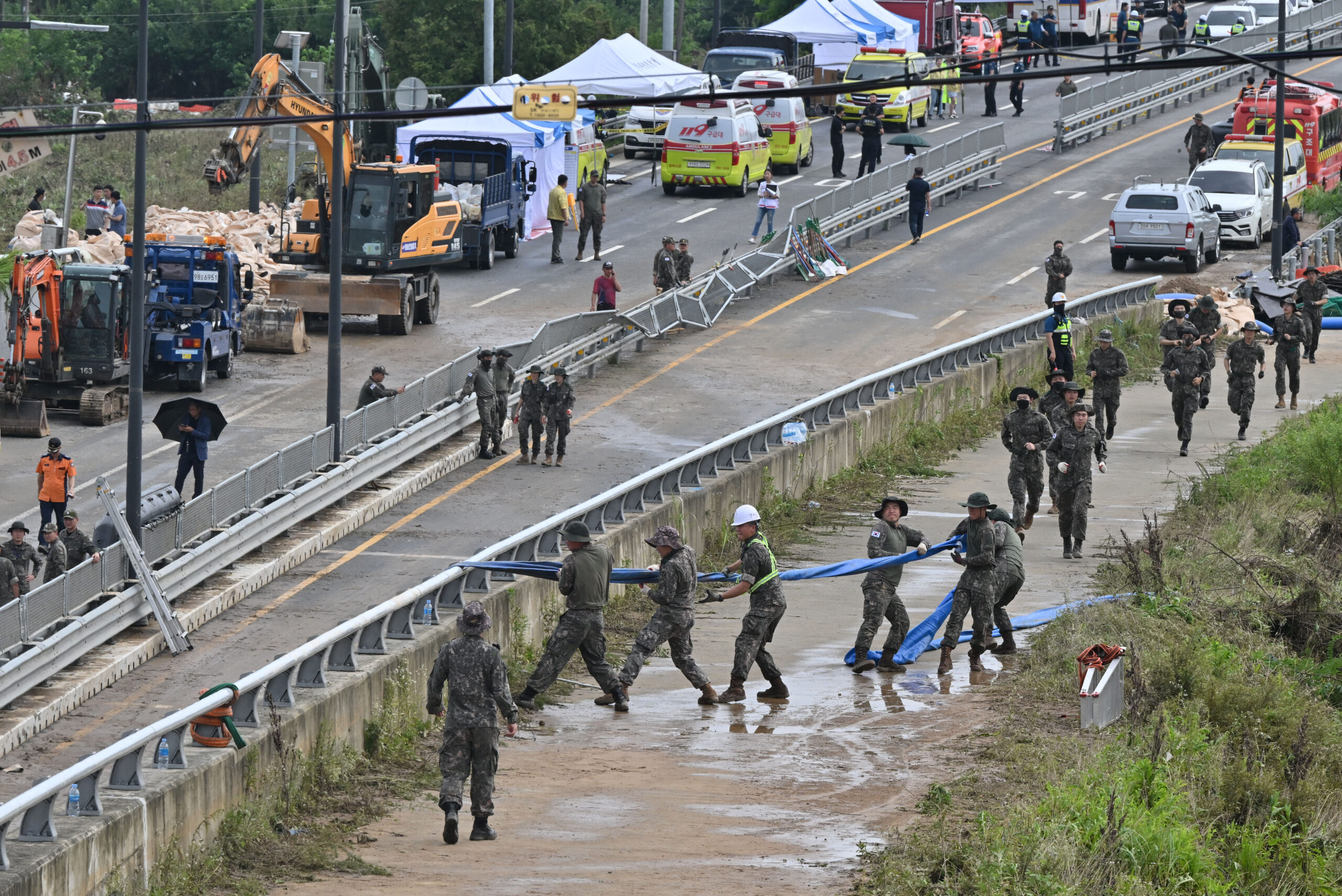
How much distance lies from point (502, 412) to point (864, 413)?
5.15 metres

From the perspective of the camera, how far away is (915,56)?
54.1 metres

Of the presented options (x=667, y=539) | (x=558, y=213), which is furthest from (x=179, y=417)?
(x=558, y=213)

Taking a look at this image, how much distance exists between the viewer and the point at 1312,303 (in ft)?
109

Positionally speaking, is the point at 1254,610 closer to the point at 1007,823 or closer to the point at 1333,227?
the point at 1007,823

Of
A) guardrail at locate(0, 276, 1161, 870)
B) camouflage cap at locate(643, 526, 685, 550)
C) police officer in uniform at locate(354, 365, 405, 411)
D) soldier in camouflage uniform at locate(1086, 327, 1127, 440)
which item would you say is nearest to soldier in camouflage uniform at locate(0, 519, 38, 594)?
guardrail at locate(0, 276, 1161, 870)

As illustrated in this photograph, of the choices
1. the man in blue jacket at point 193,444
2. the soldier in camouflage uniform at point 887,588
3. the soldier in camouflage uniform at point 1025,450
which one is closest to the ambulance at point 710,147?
the man in blue jacket at point 193,444

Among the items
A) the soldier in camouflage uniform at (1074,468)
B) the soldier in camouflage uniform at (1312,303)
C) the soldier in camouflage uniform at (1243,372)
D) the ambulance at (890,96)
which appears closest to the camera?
the soldier in camouflage uniform at (1074,468)

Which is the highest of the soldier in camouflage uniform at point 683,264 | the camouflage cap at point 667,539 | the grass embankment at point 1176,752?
the soldier in camouflage uniform at point 683,264

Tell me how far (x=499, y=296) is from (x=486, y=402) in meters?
10.9

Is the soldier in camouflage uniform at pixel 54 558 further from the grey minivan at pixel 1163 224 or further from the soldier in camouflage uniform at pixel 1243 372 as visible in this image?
the grey minivan at pixel 1163 224

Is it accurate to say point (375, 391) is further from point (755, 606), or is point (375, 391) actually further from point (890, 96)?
point (890, 96)

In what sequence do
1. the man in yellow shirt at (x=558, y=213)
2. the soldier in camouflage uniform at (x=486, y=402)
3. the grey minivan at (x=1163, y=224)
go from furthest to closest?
the man in yellow shirt at (x=558, y=213)
the grey minivan at (x=1163, y=224)
the soldier in camouflage uniform at (x=486, y=402)

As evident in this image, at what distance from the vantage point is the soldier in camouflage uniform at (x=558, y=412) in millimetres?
28344

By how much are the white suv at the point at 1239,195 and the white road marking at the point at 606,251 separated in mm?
12089
